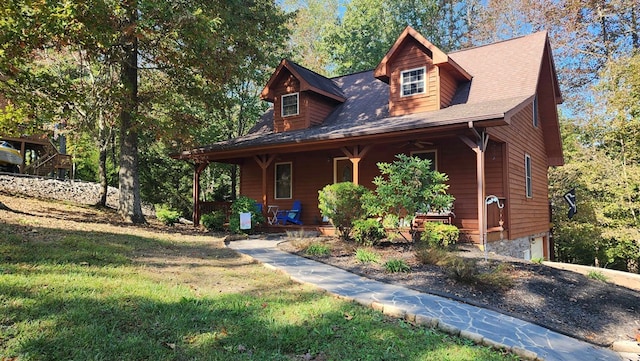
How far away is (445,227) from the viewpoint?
8.88m

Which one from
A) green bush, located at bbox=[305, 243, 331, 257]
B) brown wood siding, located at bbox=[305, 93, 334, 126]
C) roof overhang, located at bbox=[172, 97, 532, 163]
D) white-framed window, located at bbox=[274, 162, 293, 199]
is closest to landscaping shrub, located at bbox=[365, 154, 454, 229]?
roof overhang, located at bbox=[172, 97, 532, 163]

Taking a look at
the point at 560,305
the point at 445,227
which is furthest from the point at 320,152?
the point at 560,305

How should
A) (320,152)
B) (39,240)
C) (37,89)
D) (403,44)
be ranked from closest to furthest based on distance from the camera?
(39,240) → (37,89) → (403,44) → (320,152)

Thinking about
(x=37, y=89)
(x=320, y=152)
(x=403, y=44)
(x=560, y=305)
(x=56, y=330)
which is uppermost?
(x=403, y=44)

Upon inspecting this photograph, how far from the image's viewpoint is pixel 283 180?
14.6 m

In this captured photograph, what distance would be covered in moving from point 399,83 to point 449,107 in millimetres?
1786

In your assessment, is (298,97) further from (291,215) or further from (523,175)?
(523,175)

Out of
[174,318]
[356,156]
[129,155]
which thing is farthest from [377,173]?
[174,318]

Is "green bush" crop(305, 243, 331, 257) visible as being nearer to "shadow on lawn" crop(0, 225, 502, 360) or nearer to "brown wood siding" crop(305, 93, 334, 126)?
"shadow on lawn" crop(0, 225, 502, 360)

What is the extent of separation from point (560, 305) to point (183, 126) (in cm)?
1050

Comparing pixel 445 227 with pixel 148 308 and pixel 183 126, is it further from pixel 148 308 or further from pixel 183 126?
pixel 183 126

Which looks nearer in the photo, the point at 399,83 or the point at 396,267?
the point at 396,267

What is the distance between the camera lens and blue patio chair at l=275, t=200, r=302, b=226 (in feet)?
42.8

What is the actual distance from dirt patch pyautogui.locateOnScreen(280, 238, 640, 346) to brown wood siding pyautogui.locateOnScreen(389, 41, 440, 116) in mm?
5487
